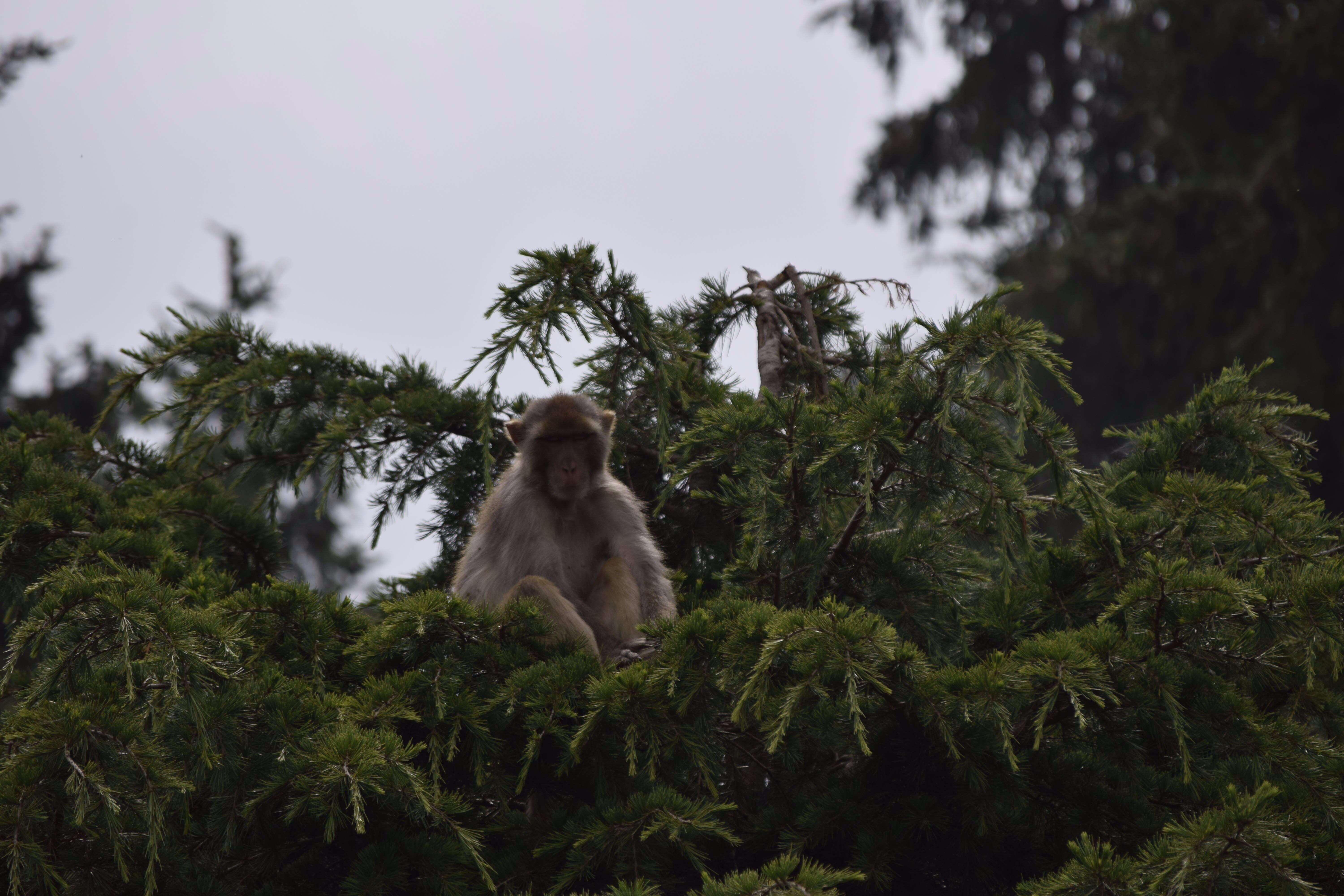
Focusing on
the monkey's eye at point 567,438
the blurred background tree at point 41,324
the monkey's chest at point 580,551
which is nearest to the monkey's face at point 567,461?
the monkey's eye at point 567,438

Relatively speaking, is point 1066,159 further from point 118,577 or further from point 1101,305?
point 118,577

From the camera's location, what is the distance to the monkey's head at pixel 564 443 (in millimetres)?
4797

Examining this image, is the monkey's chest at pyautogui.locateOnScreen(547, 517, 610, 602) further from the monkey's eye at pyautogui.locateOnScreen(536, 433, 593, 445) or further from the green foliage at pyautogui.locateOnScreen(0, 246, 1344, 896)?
the green foliage at pyautogui.locateOnScreen(0, 246, 1344, 896)

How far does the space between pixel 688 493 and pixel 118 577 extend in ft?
8.60

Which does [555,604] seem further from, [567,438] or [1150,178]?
[1150,178]

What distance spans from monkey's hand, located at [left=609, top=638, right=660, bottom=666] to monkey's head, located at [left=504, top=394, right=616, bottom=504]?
2.42 feet

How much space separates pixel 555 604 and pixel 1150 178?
58.7ft

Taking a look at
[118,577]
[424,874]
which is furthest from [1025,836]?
[118,577]

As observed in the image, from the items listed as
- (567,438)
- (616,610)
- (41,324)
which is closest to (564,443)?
(567,438)

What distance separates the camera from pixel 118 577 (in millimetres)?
2746

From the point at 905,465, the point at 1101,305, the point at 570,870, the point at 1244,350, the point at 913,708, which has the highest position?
the point at 1101,305

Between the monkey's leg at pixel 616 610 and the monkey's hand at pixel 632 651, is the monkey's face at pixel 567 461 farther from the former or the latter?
the monkey's hand at pixel 632 651

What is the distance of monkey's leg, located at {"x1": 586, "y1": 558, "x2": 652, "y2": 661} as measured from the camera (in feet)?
14.8

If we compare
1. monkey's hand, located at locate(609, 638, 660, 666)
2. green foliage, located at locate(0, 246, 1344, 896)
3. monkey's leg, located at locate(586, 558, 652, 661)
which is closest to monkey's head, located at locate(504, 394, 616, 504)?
monkey's leg, located at locate(586, 558, 652, 661)
